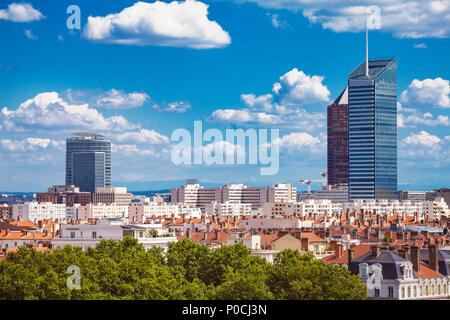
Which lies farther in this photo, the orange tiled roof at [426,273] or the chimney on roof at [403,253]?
the chimney on roof at [403,253]

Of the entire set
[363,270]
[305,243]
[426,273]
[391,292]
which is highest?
[305,243]

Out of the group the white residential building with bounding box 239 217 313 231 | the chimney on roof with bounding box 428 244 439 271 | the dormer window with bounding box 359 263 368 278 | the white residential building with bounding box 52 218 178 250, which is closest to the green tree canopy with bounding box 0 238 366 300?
the dormer window with bounding box 359 263 368 278

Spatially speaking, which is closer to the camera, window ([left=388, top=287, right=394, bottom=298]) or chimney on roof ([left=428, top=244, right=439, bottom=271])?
window ([left=388, top=287, right=394, bottom=298])

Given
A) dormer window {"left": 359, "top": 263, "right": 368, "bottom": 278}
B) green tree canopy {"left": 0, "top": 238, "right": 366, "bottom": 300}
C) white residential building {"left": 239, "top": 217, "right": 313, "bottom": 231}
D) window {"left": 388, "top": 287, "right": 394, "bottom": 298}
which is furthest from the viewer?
white residential building {"left": 239, "top": 217, "right": 313, "bottom": 231}

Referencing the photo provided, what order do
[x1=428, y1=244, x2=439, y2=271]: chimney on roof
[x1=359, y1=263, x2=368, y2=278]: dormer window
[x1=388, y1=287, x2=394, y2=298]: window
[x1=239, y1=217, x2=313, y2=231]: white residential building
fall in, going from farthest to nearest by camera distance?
[x1=239, y1=217, x2=313, y2=231]: white residential building, [x1=428, y1=244, x2=439, y2=271]: chimney on roof, [x1=359, y1=263, x2=368, y2=278]: dormer window, [x1=388, y1=287, x2=394, y2=298]: window

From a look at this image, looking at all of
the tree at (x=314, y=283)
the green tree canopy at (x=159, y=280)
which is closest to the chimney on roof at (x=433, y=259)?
the green tree canopy at (x=159, y=280)

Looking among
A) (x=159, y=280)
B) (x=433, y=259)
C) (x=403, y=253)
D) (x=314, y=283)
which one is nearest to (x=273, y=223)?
(x=433, y=259)

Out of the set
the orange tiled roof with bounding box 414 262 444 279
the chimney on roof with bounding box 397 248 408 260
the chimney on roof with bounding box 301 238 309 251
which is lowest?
the orange tiled roof with bounding box 414 262 444 279

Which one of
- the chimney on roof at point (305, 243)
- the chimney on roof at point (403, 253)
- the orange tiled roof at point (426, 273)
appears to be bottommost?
the orange tiled roof at point (426, 273)

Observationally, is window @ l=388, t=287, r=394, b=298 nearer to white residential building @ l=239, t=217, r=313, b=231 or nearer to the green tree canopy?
the green tree canopy

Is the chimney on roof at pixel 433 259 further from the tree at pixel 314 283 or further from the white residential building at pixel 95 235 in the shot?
the white residential building at pixel 95 235

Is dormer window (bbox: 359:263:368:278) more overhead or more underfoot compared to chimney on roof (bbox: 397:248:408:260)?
more underfoot

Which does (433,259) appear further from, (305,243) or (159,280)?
(305,243)
